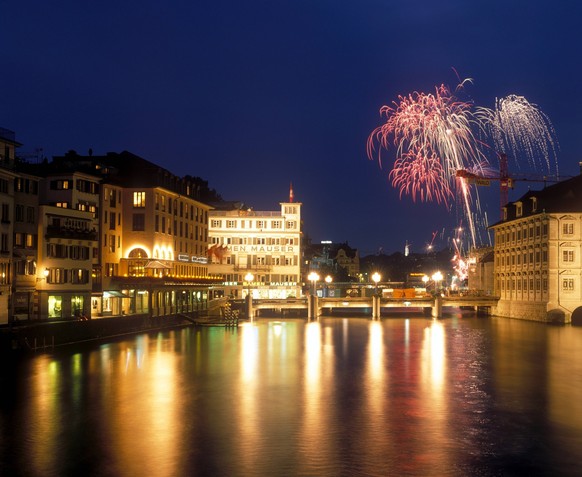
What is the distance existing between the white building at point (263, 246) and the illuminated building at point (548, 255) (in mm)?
54848

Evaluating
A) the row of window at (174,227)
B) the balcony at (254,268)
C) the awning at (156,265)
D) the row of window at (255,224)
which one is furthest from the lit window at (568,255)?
the balcony at (254,268)

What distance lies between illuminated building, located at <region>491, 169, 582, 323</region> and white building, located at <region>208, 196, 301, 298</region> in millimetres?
54848

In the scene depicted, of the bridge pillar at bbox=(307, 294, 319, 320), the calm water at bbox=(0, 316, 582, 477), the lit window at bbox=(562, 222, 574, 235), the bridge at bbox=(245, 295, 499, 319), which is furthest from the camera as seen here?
the bridge pillar at bbox=(307, 294, 319, 320)

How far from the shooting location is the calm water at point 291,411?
30.3 metres

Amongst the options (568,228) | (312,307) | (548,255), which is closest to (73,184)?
(312,307)

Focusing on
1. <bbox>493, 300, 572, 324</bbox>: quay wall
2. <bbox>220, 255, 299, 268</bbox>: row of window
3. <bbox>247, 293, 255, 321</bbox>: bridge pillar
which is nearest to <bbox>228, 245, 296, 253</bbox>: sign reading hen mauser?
<bbox>220, 255, 299, 268</bbox>: row of window

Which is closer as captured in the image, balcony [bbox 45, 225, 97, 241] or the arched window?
balcony [bbox 45, 225, 97, 241]

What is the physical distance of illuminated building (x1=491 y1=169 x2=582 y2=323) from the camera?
10738cm

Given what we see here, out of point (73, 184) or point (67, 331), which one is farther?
point (73, 184)

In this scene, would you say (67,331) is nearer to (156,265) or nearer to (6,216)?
(6,216)

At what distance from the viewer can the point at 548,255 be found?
108m

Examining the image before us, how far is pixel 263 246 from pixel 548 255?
72.1m

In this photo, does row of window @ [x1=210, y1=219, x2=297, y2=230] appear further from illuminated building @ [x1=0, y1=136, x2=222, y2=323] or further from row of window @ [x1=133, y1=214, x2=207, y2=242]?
row of window @ [x1=133, y1=214, x2=207, y2=242]

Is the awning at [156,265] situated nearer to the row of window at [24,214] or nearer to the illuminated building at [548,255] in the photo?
the row of window at [24,214]
